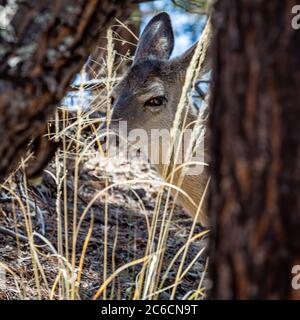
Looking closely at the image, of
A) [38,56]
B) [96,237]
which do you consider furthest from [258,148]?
[96,237]

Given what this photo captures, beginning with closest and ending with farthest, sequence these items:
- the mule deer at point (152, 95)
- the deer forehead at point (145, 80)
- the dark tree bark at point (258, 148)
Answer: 1. the dark tree bark at point (258, 148)
2. the mule deer at point (152, 95)
3. the deer forehead at point (145, 80)

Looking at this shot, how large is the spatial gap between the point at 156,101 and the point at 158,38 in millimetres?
832

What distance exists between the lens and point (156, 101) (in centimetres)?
647

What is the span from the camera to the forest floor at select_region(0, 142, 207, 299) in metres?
4.62

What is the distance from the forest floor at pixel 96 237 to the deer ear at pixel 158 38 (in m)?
1.16

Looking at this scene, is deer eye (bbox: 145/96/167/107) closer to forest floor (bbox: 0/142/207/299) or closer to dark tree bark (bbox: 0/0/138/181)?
forest floor (bbox: 0/142/207/299)

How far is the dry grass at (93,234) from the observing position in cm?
372

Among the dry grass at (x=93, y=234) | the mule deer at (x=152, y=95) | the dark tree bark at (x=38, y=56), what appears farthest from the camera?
the mule deer at (x=152, y=95)

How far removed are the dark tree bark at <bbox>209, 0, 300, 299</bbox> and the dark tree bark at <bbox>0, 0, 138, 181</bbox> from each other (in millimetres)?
519

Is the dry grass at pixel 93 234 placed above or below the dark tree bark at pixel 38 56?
below

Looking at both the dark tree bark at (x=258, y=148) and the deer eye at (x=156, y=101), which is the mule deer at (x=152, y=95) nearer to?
the deer eye at (x=156, y=101)

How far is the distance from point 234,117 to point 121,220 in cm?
458

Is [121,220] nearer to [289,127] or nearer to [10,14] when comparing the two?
[10,14]

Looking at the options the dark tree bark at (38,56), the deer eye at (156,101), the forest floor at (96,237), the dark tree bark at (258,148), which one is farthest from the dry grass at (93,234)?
the dark tree bark at (258,148)
